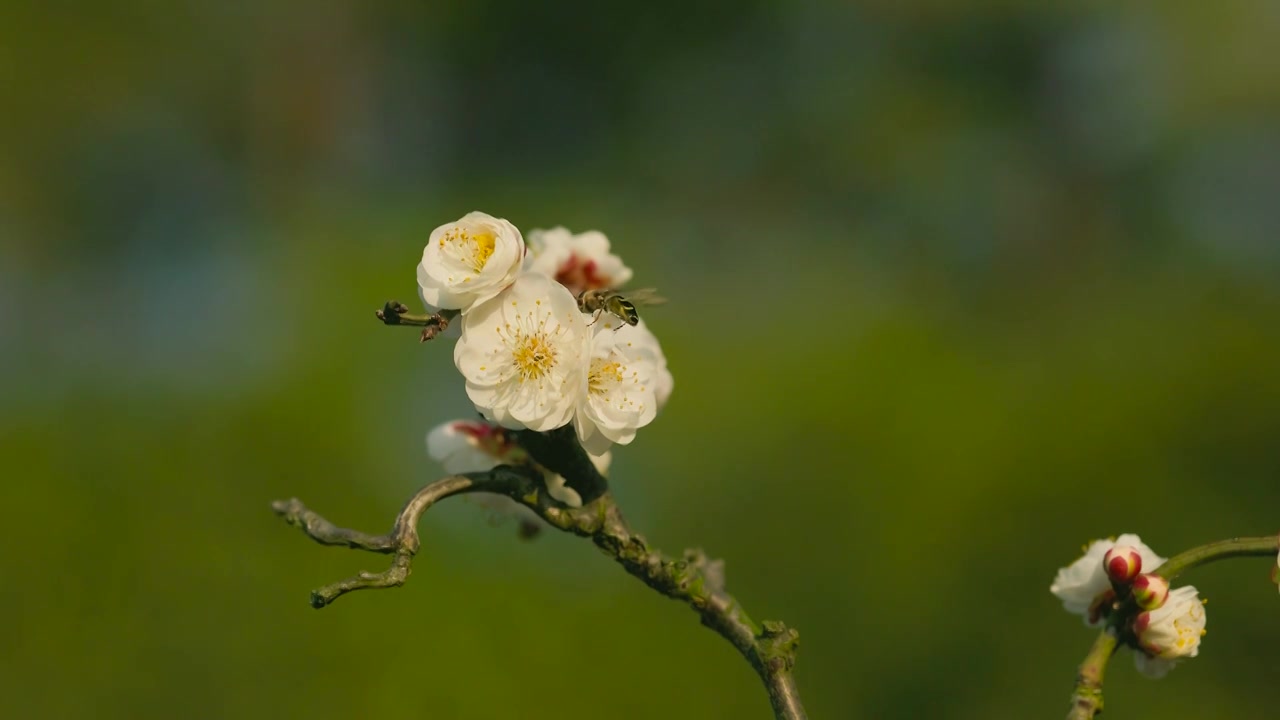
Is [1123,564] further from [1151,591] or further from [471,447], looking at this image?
[471,447]

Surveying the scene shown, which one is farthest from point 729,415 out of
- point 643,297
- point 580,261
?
point 643,297

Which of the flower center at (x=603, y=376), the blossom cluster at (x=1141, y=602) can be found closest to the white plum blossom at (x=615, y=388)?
the flower center at (x=603, y=376)

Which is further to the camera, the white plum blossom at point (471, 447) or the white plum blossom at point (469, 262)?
the white plum blossom at point (471, 447)

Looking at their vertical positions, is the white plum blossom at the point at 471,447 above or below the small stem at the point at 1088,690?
above

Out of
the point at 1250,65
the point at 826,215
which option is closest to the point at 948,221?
the point at 826,215

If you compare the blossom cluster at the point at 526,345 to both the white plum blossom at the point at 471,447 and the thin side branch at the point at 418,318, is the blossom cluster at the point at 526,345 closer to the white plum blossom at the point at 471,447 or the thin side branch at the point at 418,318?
the thin side branch at the point at 418,318

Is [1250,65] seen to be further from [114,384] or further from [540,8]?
[114,384]

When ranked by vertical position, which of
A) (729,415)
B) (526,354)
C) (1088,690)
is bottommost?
(1088,690)
